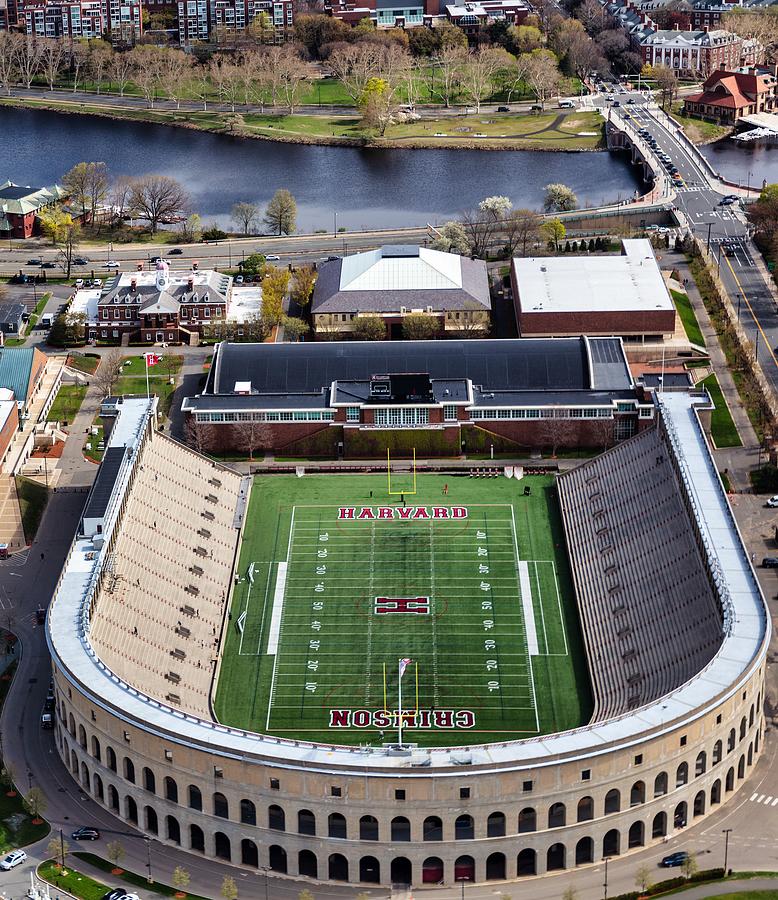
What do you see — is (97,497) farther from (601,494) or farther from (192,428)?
(601,494)

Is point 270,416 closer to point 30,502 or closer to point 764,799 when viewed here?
point 30,502

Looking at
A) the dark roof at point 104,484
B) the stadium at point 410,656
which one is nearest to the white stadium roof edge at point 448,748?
the stadium at point 410,656

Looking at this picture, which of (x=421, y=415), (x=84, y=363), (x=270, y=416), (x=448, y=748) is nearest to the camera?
(x=448, y=748)

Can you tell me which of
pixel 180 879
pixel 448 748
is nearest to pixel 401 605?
pixel 448 748

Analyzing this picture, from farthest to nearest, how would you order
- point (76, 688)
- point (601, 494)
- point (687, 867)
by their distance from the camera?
point (601, 494)
point (76, 688)
point (687, 867)

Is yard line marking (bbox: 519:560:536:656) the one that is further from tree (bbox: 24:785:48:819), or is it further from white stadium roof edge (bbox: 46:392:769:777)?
tree (bbox: 24:785:48:819)

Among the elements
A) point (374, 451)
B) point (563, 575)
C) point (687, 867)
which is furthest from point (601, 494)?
point (687, 867)

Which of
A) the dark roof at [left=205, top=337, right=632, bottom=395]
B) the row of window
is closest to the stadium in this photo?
the row of window
